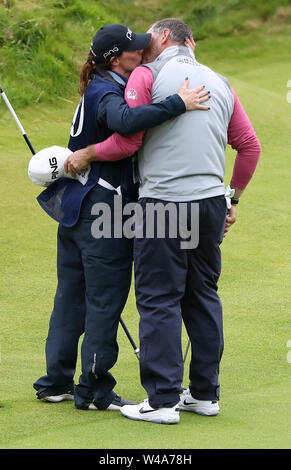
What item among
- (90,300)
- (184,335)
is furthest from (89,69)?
(184,335)

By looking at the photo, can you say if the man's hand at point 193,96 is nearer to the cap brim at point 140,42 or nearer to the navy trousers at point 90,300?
the cap brim at point 140,42

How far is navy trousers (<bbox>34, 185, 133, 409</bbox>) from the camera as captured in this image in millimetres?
3523

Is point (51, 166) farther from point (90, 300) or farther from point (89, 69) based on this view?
point (90, 300)

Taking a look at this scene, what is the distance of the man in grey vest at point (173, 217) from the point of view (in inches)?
131

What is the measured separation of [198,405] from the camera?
139 inches

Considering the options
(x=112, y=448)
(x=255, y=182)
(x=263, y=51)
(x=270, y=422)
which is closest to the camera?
(x=112, y=448)

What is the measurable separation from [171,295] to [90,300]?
1.20 ft

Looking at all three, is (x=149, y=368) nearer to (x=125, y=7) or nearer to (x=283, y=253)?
(x=283, y=253)

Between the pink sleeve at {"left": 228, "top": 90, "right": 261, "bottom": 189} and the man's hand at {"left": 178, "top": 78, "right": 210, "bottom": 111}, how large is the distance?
0.25 m

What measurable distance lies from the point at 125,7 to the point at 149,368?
11669 mm

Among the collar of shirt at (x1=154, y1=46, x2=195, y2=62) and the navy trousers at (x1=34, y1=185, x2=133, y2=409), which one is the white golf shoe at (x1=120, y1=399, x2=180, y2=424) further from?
the collar of shirt at (x1=154, y1=46, x2=195, y2=62)

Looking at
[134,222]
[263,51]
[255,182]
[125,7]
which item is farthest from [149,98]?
[125,7]

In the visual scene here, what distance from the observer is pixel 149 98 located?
3.34 metres

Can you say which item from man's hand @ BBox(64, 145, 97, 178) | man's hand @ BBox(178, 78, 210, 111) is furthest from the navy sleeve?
man's hand @ BBox(64, 145, 97, 178)
